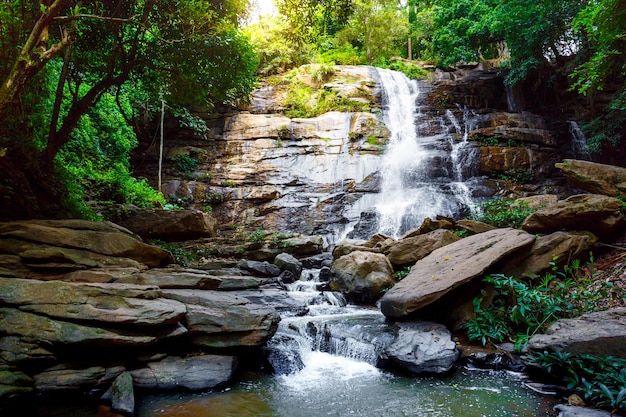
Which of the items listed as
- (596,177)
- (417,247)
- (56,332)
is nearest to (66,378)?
(56,332)

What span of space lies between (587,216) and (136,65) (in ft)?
33.8

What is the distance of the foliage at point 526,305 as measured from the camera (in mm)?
5832

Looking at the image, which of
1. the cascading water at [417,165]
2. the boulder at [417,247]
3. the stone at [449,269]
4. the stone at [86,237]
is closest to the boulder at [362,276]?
the boulder at [417,247]

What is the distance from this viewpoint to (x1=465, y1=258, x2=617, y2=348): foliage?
5.83 m

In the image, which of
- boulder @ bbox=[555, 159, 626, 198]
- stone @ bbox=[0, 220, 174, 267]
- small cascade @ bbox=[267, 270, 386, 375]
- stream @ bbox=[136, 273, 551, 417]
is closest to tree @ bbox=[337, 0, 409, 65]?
boulder @ bbox=[555, 159, 626, 198]

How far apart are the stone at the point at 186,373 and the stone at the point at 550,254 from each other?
5.26m

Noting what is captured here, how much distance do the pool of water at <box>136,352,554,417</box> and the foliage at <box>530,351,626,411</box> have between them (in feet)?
1.34

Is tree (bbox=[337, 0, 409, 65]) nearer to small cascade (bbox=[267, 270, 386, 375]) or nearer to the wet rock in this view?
the wet rock

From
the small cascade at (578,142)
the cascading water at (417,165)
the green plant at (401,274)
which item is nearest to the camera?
the green plant at (401,274)

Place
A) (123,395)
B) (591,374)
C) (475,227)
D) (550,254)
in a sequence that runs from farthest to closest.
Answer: (475,227) → (550,254) → (591,374) → (123,395)

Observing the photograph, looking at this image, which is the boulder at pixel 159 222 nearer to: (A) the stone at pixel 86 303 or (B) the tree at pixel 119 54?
(B) the tree at pixel 119 54

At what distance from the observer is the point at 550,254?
277 inches

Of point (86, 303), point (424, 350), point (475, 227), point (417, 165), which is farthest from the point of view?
point (417, 165)

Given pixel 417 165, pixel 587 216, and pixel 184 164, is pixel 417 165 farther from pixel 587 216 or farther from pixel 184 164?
pixel 184 164
